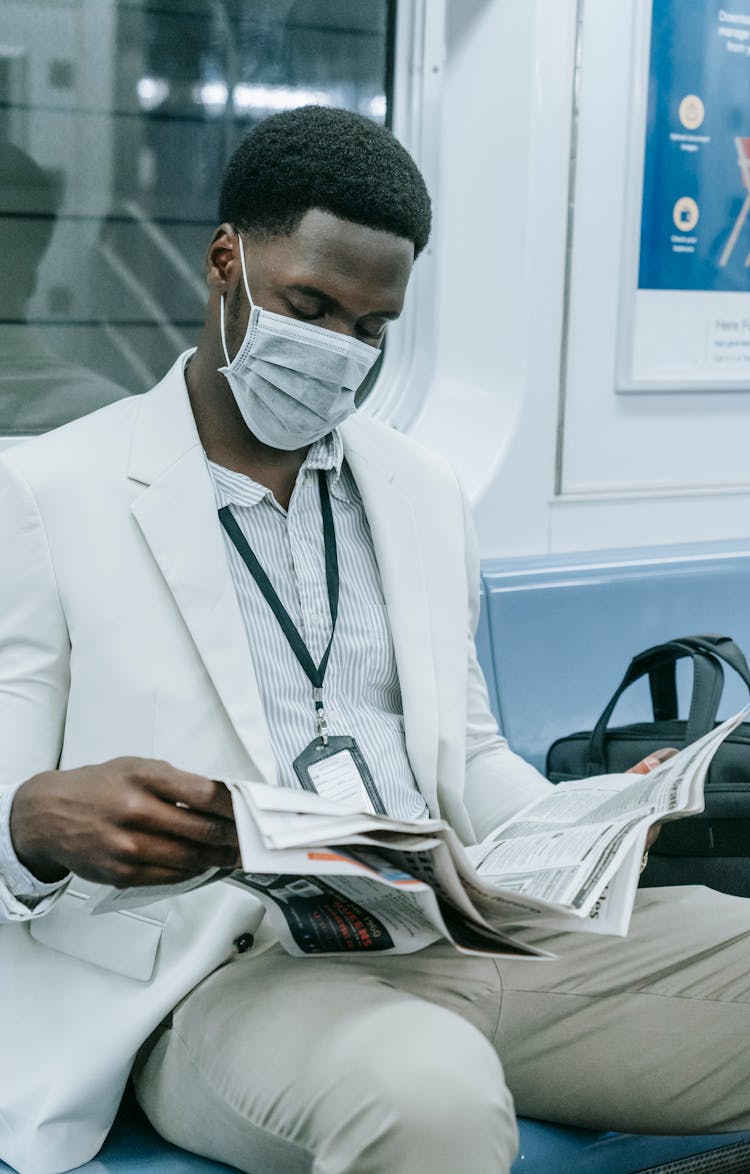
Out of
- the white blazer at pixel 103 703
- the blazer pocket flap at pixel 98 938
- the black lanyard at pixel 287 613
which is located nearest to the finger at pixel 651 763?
the black lanyard at pixel 287 613

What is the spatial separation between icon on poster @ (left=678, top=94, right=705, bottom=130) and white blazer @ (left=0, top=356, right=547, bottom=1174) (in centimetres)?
197

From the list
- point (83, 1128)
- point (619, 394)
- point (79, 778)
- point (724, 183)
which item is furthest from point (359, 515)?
point (724, 183)

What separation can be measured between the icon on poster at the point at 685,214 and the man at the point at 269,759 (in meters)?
1.58

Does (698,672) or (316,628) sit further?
(698,672)

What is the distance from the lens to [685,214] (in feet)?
10.5

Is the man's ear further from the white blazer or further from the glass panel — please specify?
the glass panel

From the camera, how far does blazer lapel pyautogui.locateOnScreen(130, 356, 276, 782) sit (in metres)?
1.56

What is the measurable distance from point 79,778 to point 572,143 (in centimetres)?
218

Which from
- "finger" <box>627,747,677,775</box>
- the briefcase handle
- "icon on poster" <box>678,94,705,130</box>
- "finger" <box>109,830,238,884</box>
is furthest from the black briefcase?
"icon on poster" <box>678,94,705,130</box>

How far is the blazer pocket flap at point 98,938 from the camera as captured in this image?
1528mm

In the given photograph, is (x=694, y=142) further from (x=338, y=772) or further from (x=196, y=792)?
(x=196, y=792)

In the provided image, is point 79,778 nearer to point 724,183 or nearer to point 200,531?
point 200,531

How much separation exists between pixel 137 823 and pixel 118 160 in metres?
1.74

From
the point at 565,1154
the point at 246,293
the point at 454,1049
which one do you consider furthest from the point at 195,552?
the point at 565,1154
